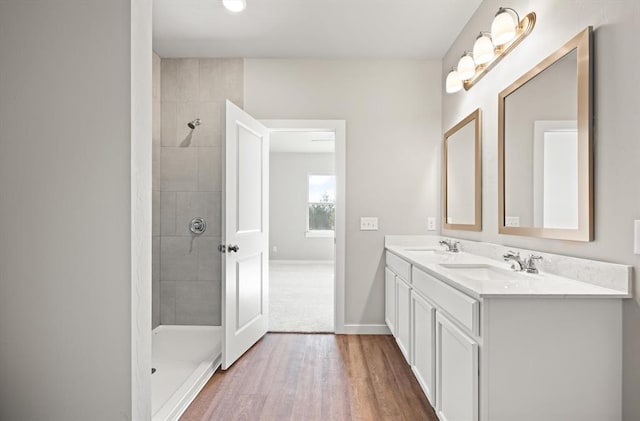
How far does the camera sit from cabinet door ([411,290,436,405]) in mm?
2021

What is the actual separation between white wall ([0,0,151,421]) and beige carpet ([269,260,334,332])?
2.36 m

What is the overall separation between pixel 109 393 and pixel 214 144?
2516 mm

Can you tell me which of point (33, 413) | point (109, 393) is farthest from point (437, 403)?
point (33, 413)

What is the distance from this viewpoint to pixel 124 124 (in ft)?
4.61

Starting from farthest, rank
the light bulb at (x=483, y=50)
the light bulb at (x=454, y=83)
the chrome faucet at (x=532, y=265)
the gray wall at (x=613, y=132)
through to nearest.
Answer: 1. the light bulb at (x=454, y=83)
2. the light bulb at (x=483, y=50)
3. the chrome faucet at (x=532, y=265)
4. the gray wall at (x=613, y=132)

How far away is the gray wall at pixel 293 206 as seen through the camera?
8.75 metres

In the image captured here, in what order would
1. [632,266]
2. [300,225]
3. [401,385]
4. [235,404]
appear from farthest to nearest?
[300,225] → [401,385] → [235,404] → [632,266]

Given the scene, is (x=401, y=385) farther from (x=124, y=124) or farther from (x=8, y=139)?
(x=8, y=139)

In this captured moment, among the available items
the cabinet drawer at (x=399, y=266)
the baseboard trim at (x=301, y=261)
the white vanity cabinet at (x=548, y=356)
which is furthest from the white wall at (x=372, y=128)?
the baseboard trim at (x=301, y=261)

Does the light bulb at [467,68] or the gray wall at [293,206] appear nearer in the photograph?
the light bulb at [467,68]

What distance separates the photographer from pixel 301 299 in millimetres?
4973

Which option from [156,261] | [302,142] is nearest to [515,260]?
[156,261]

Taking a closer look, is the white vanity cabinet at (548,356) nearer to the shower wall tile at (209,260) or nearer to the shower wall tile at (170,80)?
the shower wall tile at (209,260)

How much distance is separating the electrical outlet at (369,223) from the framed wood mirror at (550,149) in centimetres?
136
